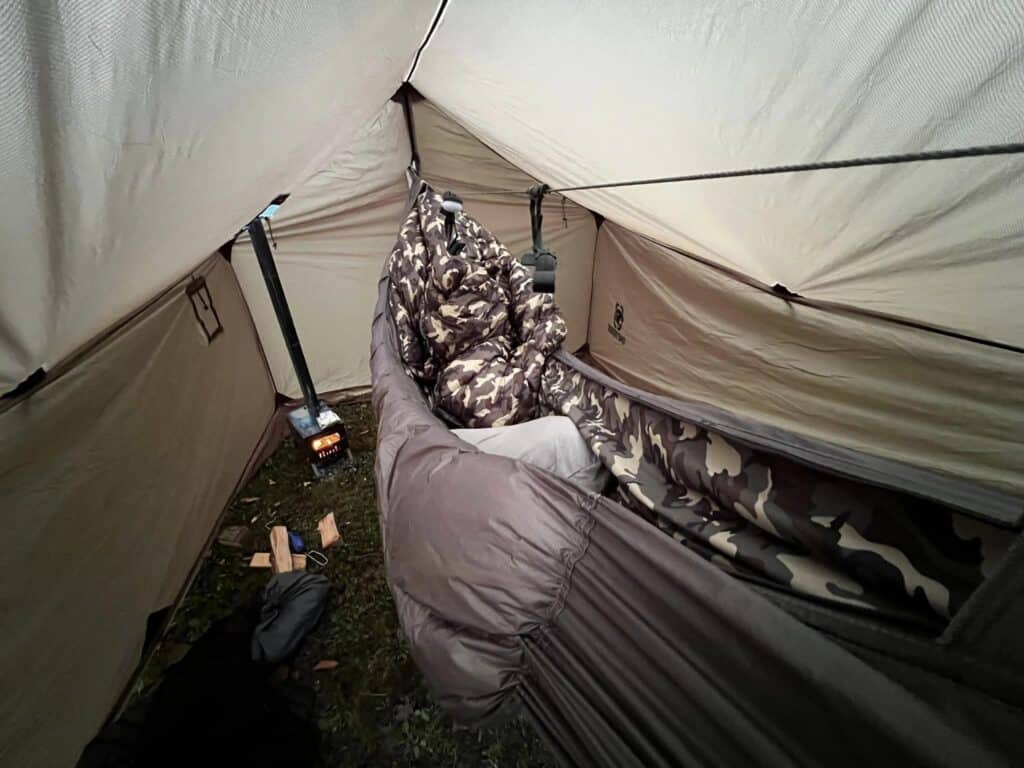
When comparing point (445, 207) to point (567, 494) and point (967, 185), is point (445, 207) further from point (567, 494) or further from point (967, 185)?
point (967, 185)

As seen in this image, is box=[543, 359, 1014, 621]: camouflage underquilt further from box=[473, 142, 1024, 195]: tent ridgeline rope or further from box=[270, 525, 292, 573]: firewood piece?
box=[270, 525, 292, 573]: firewood piece

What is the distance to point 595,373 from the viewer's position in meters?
1.11

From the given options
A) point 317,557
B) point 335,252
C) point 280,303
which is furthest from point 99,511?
point 335,252

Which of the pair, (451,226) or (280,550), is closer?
→ (451,226)

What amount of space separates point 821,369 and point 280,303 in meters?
1.93

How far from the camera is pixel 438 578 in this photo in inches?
28.8

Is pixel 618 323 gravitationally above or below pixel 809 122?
below

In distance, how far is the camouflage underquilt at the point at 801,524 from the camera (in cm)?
49

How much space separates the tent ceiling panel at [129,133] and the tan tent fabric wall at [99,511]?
0.54 m

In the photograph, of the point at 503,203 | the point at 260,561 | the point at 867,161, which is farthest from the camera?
the point at 503,203

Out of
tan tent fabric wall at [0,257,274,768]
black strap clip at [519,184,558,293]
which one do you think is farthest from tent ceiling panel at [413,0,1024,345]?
tan tent fabric wall at [0,257,274,768]

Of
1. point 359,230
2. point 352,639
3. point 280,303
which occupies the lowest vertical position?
point 352,639

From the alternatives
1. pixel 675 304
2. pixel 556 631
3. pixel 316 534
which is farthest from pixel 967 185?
pixel 316 534

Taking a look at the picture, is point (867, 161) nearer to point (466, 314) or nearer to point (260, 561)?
point (466, 314)
